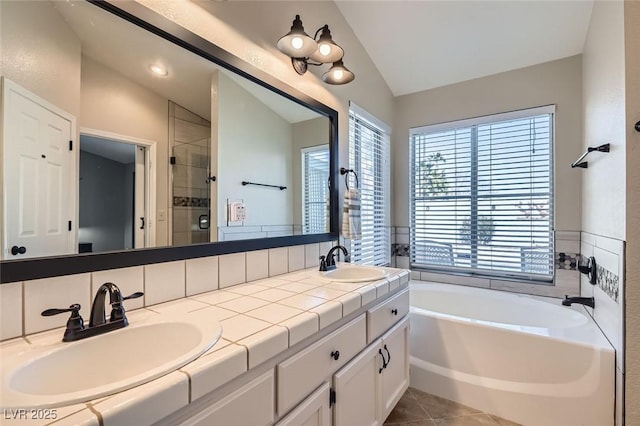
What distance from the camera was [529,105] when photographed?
2516 millimetres

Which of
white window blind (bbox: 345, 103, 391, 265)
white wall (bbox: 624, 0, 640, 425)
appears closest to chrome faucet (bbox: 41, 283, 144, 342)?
white window blind (bbox: 345, 103, 391, 265)

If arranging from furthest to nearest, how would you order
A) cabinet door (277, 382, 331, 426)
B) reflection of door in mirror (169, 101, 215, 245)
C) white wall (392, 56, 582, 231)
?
white wall (392, 56, 582, 231) → reflection of door in mirror (169, 101, 215, 245) → cabinet door (277, 382, 331, 426)

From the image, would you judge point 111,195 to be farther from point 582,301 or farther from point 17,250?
point 582,301

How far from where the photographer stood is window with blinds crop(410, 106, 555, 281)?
8.22 feet

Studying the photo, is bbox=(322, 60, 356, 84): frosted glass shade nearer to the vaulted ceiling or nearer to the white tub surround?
the vaulted ceiling

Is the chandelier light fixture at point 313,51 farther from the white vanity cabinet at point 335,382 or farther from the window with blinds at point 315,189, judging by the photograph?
the white vanity cabinet at point 335,382

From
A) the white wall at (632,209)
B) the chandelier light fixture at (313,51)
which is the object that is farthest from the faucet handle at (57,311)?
the white wall at (632,209)

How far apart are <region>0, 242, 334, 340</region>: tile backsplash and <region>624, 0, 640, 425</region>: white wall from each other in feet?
5.22

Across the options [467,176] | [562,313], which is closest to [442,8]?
[467,176]

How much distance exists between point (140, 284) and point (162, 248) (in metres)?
0.14

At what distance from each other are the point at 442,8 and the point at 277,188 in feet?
5.90

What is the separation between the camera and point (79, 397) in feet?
1.69

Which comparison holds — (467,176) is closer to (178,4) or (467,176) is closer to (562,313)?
(562,313)

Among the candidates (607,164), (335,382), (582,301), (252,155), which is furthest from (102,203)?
(582,301)
